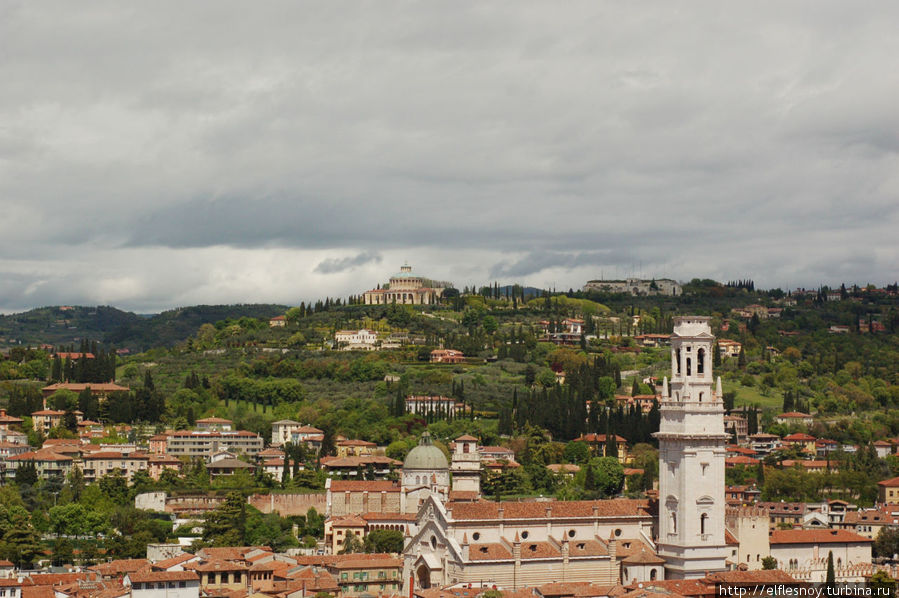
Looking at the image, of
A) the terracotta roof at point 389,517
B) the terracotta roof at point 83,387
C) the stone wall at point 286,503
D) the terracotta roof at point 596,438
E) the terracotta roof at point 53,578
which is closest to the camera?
the terracotta roof at point 53,578

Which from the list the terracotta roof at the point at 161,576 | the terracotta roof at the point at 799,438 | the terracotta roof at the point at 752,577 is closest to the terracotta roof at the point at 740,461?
the terracotta roof at the point at 799,438

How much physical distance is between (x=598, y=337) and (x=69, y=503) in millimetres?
91884

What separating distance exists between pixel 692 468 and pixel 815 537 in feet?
43.6

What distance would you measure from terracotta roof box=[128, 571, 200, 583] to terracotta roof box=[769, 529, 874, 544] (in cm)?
2810

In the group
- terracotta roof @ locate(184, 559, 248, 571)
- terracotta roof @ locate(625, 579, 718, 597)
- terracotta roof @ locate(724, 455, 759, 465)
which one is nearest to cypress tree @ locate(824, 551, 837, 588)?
terracotta roof @ locate(625, 579, 718, 597)

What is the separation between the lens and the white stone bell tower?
200ft

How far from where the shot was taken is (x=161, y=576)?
6191 centimetres

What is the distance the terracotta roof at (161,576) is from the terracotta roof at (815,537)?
28.1 m

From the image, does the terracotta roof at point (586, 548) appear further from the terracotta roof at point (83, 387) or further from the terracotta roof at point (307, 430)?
the terracotta roof at point (83, 387)

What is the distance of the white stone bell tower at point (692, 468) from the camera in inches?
2405

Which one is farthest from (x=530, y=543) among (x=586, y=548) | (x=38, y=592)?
(x=38, y=592)

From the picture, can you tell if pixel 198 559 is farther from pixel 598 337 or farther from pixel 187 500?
pixel 598 337

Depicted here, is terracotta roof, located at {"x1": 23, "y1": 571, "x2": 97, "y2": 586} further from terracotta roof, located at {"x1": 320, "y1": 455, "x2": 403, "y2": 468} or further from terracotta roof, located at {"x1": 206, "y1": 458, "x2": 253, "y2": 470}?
terracotta roof, located at {"x1": 320, "y1": 455, "x2": 403, "y2": 468}

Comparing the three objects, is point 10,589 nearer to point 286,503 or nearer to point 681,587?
point 681,587
